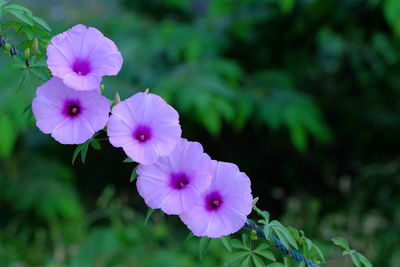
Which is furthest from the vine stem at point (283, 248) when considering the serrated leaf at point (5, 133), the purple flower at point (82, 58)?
the serrated leaf at point (5, 133)

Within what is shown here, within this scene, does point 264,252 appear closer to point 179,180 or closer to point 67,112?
point 179,180

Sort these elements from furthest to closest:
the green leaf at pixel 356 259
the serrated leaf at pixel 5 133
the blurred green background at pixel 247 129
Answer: the blurred green background at pixel 247 129
the serrated leaf at pixel 5 133
the green leaf at pixel 356 259

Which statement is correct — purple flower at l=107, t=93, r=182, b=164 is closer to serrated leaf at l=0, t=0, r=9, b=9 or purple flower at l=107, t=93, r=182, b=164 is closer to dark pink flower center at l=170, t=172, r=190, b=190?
dark pink flower center at l=170, t=172, r=190, b=190

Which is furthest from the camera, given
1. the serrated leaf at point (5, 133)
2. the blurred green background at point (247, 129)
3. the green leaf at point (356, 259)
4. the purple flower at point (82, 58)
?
the blurred green background at point (247, 129)

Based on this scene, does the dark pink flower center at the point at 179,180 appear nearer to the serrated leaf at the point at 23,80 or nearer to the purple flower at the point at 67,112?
the purple flower at the point at 67,112

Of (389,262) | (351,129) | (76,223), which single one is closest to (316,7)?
(351,129)

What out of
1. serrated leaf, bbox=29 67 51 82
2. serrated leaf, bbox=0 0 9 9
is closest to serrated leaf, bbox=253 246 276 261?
serrated leaf, bbox=29 67 51 82

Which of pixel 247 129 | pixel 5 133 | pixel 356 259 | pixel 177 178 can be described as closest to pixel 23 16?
pixel 177 178

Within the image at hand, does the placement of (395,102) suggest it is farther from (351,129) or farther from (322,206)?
(322,206)
